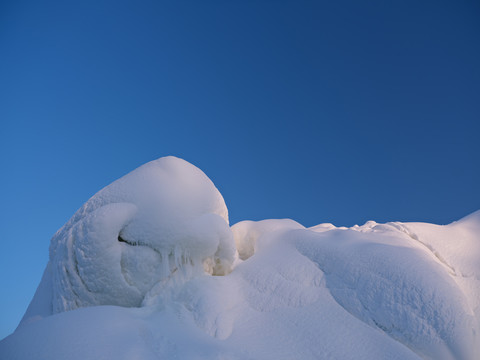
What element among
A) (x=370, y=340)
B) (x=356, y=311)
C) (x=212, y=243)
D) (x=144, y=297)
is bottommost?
(x=370, y=340)

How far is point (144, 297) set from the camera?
284 centimetres

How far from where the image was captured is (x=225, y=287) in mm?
2758

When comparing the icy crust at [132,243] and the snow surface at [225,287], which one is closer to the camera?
the snow surface at [225,287]

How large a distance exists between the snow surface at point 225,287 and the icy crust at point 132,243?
0.01 meters

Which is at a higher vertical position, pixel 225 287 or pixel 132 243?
pixel 132 243

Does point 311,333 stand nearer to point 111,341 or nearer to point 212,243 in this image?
point 212,243

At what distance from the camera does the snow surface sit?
2.02 metres

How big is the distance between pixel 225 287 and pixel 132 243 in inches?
39.0

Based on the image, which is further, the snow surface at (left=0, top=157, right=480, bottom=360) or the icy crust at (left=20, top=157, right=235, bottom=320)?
the icy crust at (left=20, top=157, right=235, bottom=320)

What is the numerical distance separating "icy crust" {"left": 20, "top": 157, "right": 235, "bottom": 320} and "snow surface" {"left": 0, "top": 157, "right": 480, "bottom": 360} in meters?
0.01

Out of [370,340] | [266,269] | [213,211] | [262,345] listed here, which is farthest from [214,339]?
[213,211]

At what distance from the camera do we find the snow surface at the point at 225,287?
2.02 metres

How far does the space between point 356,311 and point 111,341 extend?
5.92ft

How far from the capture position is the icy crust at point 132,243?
2.71 meters
